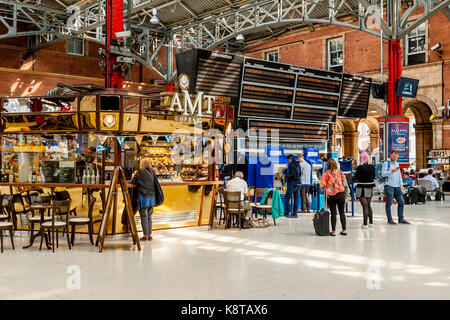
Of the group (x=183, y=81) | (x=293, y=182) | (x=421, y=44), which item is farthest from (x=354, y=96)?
(x=421, y=44)

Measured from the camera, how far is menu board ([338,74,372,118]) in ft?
45.0

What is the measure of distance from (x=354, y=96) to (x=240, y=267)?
9.66 metres

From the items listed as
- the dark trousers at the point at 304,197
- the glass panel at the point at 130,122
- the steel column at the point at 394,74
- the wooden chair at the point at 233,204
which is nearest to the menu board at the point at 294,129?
the dark trousers at the point at 304,197

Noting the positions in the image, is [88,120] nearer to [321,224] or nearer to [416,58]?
[321,224]

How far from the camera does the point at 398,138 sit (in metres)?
12.9

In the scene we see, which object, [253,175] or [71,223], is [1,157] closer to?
[71,223]

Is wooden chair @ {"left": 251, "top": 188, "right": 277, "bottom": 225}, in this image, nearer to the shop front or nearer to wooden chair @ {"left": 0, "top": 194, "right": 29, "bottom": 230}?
the shop front

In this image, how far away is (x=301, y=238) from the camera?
793 cm

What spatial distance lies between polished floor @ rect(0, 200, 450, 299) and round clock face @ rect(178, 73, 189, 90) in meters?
2.97

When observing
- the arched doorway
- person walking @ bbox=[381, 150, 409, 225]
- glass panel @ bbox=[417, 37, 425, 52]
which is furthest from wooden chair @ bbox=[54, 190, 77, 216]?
the arched doorway

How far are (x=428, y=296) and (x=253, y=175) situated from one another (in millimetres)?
7713

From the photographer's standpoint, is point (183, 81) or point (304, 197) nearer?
point (183, 81)

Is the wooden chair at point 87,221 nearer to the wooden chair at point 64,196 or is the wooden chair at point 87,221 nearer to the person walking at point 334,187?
the wooden chair at point 64,196

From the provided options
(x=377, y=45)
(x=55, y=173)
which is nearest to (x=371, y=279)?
(x=55, y=173)
